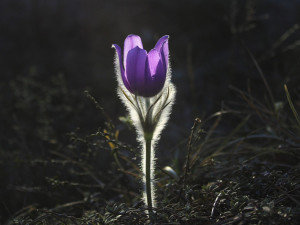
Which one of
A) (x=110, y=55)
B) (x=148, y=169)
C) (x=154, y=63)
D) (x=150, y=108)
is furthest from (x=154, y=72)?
(x=110, y=55)

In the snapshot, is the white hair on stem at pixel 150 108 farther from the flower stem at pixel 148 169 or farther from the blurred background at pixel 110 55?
the blurred background at pixel 110 55

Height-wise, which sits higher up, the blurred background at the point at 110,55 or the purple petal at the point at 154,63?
the blurred background at the point at 110,55

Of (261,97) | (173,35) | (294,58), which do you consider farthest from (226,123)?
(173,35)

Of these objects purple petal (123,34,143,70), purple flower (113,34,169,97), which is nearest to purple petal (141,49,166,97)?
purple flower (113,34,169,97)

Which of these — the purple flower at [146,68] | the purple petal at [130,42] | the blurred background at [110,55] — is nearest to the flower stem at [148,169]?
the purple flower at [146,68]

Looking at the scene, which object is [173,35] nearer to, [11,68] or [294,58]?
[294,58]

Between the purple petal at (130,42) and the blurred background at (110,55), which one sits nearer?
the purple petal at (130,42)

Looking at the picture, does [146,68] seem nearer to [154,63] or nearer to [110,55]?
[154,63]
